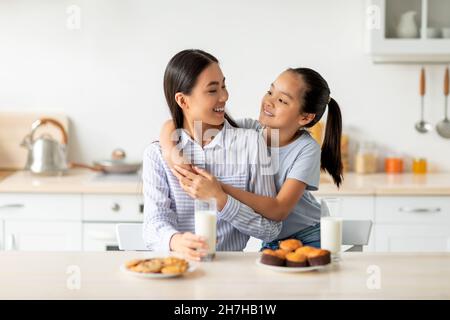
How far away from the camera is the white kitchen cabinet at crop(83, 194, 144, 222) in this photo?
3.53 meters

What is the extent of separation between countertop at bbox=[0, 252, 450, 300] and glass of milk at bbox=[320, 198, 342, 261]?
52 mm

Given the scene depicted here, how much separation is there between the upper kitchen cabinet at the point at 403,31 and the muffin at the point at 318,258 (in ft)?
6.66

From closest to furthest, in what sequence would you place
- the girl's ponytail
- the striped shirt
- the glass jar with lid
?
the striped shirt, the girl's ponytail, the glass jar with lid

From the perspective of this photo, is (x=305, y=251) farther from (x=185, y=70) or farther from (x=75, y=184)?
(x=75, y=184)

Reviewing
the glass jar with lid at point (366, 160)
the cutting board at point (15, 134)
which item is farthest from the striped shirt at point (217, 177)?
the cutting board at point (15, 134)

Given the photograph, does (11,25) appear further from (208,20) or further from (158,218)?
(158,218)

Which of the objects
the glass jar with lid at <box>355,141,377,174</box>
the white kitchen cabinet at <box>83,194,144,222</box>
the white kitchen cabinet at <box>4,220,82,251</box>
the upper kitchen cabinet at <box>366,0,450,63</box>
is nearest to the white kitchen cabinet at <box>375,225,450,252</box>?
the glass jar with lid at <box>355,141,377,174</box>

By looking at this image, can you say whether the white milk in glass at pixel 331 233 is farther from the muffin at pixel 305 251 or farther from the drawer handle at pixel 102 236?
the drawer handle at pixel 102 236

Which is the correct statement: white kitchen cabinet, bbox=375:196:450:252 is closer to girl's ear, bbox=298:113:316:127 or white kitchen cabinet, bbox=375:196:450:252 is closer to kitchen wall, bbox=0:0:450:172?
kitchen wall, bbox=0:0:450:172

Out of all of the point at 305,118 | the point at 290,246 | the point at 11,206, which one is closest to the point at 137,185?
the point at 11,206

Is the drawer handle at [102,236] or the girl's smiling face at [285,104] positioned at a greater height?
the girl's smiling face at [285,104]

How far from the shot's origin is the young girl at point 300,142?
230 centimetres

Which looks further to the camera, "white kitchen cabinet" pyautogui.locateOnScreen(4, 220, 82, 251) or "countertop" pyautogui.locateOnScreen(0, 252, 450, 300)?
"white kitchen cabinet" pyautogui.locateOnScreen(4, 220, 82, 251)

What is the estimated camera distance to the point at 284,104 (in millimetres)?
2395
